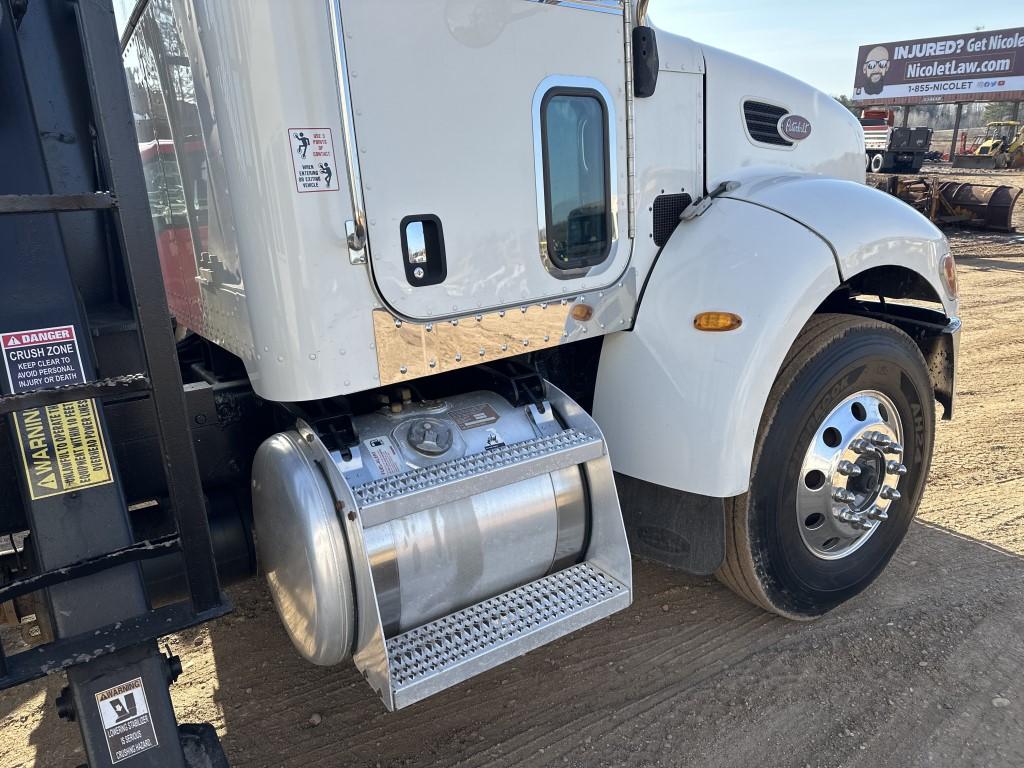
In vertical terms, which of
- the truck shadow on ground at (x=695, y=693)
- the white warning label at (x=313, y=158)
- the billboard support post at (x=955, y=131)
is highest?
the billboard support post at (x=955, y=131)

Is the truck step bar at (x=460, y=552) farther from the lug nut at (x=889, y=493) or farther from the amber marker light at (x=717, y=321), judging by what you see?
the lug nut at (x=889, y=493)

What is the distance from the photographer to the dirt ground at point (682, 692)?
2590mm

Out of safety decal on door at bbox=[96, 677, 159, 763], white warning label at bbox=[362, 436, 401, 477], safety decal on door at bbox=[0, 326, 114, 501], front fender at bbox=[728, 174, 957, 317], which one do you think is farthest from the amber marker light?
safety decal on door at bbox=[96, 677, 159, 763]

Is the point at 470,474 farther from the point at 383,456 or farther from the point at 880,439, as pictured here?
the point at 880,439

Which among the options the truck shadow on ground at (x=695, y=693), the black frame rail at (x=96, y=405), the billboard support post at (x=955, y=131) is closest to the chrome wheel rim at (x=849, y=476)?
the truck shadow on ground at (x=695, y=693)

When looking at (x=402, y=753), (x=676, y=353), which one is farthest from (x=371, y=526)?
(x=676, y=353)

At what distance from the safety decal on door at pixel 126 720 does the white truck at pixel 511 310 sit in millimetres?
505

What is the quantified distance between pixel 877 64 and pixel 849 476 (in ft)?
164

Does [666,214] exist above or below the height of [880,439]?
above

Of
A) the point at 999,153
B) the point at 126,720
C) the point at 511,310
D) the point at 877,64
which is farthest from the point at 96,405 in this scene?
the point at 877,64

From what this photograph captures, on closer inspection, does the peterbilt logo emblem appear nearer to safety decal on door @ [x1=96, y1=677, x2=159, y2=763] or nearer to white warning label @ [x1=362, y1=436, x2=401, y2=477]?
white warning label @ [x1=362, y1=436, x2=401, y2=477]

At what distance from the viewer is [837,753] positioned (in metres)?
2.54

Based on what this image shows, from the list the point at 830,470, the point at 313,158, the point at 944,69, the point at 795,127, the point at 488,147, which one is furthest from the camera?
the point at 944,69

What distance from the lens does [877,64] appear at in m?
44.7
